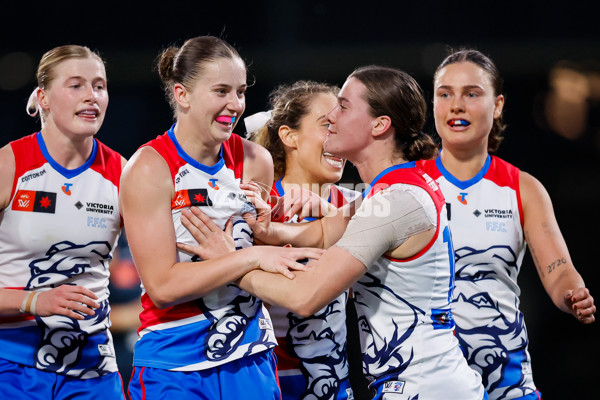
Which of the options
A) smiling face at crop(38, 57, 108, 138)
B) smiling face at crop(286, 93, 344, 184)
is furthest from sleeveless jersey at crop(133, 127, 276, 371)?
smiling face at crop(286, 93, 344, 184)

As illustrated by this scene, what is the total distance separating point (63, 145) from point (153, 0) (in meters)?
3.07

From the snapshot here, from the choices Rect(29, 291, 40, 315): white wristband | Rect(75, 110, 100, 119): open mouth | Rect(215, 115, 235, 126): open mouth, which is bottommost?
Rect(29, 291, 40, 315): white wristband

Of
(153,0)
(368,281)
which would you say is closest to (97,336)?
(368,281)

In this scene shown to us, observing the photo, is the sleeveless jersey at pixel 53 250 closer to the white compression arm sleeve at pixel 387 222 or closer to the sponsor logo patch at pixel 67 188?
the sponsor logo patch at pixel 67 188

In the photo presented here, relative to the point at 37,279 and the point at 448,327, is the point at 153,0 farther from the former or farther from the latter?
the point at 448,327

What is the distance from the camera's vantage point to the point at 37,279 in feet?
7.95

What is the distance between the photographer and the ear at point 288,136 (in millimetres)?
3035

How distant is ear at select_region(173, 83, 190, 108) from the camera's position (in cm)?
228

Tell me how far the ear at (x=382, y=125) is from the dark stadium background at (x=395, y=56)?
2041 mm

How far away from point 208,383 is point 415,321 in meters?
0.64

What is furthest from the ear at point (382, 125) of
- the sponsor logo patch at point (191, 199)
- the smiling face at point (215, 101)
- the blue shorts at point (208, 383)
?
the blue shorts at point (208, 383)

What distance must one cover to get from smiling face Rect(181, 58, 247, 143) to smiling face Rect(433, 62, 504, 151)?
Result: 900mm

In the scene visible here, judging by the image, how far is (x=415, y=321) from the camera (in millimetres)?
2041

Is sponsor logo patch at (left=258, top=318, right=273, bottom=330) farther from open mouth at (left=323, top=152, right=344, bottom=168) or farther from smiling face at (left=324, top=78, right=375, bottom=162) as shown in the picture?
open mouth at (left=323, top=152, right=344, bottom=168)
